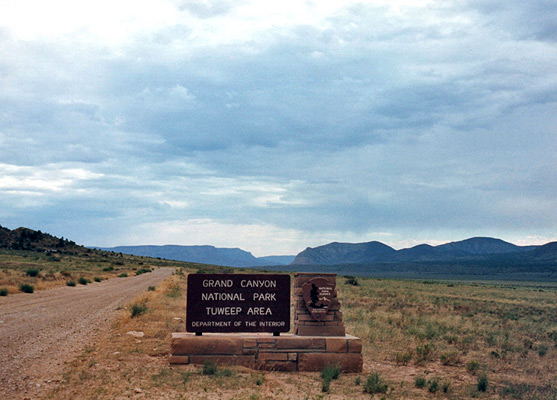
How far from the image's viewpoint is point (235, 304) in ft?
44.0

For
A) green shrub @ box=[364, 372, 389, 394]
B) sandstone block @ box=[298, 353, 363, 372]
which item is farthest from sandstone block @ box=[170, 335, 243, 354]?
green shrub @ box=[364, 372, 389, 394]

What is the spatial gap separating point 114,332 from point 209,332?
5.56 m

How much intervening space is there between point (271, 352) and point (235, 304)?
1.60 m

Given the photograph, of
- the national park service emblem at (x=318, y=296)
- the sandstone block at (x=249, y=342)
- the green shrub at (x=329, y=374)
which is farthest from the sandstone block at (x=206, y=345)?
the green shrub at (x=329, y=374)

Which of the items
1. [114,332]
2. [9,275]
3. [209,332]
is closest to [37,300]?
[114,332]

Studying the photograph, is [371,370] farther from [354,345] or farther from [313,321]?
[313,321]

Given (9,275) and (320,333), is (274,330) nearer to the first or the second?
(320,333)

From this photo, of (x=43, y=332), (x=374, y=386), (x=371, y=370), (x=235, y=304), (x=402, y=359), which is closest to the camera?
(x=374, y=386)

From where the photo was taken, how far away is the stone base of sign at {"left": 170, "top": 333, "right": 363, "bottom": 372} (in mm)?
12625

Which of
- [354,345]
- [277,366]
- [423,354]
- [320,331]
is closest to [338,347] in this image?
[354,345]

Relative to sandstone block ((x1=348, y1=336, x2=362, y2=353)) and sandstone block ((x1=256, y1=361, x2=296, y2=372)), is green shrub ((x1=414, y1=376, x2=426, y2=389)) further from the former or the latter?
sandstone block ((x1=256, y1=361, x2=296, y2=372))

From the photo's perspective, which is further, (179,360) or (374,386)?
(179,360)

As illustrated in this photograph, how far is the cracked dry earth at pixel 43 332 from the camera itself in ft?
34.4

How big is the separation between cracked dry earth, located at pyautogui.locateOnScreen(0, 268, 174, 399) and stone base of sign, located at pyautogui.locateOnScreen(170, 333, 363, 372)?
3079 millimetres
